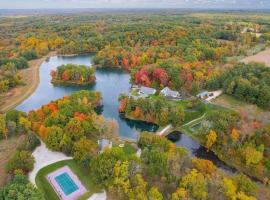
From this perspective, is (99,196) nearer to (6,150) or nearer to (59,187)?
(59,187)

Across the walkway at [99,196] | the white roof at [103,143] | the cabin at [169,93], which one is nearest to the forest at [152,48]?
the cabin at [169,93]

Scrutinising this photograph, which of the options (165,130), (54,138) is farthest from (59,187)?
(165,130)

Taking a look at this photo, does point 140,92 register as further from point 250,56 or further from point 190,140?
point 250,56

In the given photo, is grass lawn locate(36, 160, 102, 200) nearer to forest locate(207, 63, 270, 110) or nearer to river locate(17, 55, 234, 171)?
river locate(17, 55, 234, 171)

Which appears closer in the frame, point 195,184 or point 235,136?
point 195,184

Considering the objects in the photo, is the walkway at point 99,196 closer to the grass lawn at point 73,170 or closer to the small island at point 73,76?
the grass lawn at point 73,170

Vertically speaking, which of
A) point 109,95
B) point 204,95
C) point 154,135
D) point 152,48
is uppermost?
point 152,48

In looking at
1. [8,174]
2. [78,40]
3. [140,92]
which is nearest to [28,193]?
[8,174]
